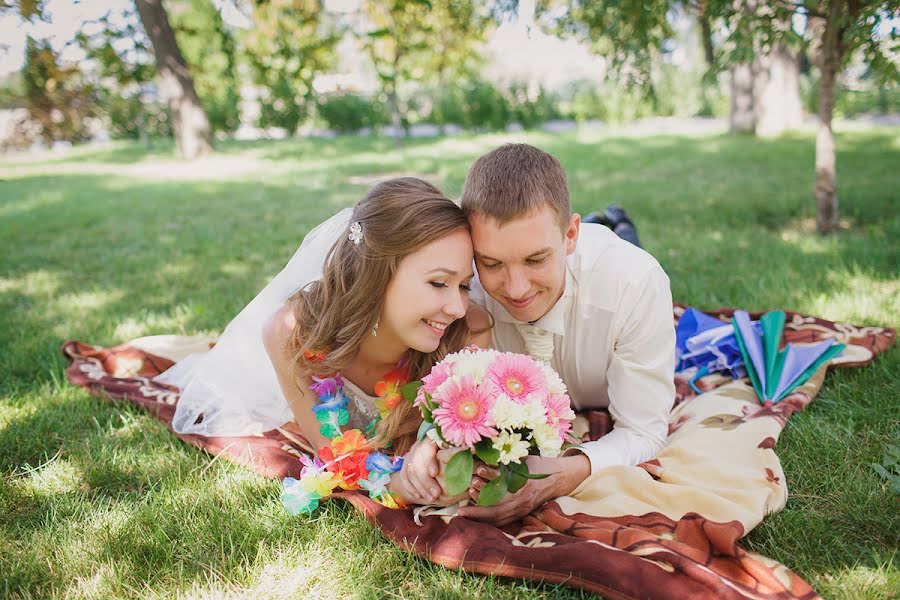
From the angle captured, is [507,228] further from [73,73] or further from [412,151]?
[412,151]

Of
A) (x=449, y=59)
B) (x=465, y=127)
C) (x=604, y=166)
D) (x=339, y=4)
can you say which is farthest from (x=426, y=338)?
(x=449, y=59)

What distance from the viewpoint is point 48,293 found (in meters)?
5.68

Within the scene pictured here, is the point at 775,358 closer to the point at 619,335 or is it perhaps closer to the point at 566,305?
the point at 619,335

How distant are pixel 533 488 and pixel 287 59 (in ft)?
63.6

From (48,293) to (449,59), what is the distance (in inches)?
1021

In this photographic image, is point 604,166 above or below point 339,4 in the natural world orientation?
below

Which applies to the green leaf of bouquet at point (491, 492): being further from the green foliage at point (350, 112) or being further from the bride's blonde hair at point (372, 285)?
the green foliage at point (350, 112)

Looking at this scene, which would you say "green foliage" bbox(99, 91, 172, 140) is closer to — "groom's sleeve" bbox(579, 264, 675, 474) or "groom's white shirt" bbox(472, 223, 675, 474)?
"groom's white shirt" bbox(472, 223, 675, 474)

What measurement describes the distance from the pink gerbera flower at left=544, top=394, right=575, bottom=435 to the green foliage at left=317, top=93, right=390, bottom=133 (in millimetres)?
23723

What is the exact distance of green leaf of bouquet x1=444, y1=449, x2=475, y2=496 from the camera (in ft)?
7.00

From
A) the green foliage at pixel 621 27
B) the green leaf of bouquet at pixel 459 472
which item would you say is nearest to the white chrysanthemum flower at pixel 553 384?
the green leaf of bouquet at pixel 459 472

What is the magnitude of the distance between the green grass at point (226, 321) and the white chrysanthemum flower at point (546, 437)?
44cm

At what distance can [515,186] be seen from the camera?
2590 millimetres

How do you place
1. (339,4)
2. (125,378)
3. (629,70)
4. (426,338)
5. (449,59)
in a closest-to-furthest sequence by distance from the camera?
1. (426,338)
2. (125,378)
3. (629,70)
4. (339,4)
5. (449,59)
